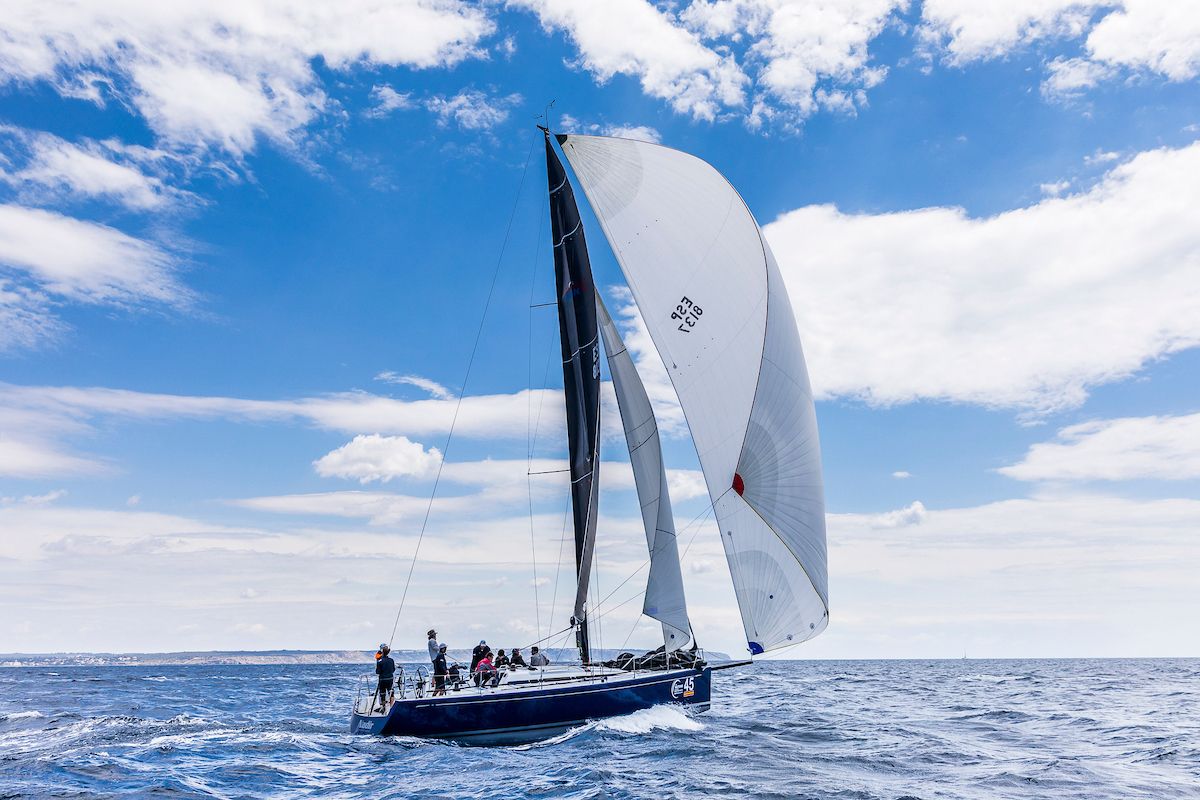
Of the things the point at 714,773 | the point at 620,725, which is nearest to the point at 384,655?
the point at 620,725

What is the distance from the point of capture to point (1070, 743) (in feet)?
67.7

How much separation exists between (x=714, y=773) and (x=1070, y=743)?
10775 mm

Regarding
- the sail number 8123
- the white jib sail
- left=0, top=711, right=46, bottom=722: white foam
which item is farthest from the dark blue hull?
left=0, top=711, right=46, bottom=722: white foam

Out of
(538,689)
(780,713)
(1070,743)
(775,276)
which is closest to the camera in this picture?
(538,689)

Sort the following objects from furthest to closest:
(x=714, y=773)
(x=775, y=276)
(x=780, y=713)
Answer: (x=780, y=713), (x=775, y=276), (x=714, y=773)

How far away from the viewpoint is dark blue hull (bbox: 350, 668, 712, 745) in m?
17.4

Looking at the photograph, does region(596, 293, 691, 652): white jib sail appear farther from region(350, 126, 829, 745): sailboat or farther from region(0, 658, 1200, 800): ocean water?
region(0, 658, 1200, 800): ocean water

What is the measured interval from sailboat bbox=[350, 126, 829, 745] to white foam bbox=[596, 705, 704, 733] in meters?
0.22

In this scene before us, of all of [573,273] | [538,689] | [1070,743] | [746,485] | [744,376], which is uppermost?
[573,273]

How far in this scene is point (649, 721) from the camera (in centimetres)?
1920

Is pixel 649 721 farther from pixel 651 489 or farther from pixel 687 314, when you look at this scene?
pixel 687 314

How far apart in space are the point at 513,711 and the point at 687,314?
9346mm

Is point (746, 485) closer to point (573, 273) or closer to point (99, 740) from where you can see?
point (573, 273)

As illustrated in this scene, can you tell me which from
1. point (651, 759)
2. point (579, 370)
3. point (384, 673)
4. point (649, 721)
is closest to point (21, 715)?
point (384, 673)
